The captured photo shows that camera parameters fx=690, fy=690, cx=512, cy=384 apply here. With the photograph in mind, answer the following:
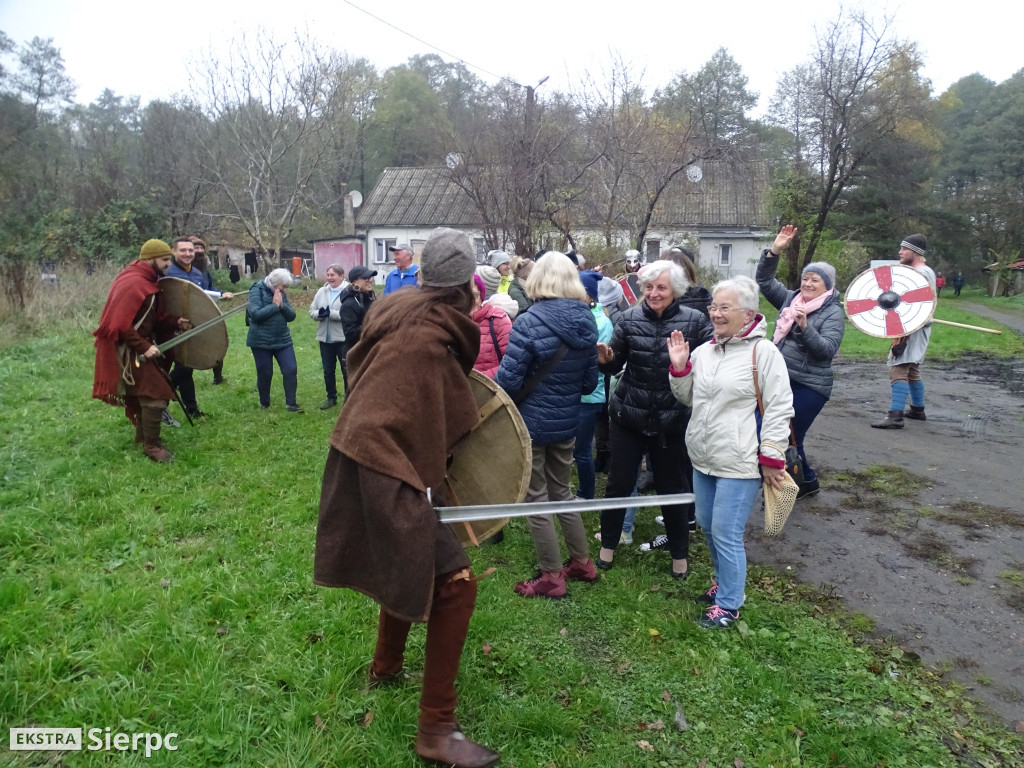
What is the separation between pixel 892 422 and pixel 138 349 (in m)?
8.18

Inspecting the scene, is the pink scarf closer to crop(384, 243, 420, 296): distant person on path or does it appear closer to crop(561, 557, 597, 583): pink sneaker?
crop(561, 557, 597, 583): pink sneaker

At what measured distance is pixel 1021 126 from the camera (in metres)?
43.5

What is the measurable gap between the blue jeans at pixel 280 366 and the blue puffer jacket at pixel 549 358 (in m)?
5.05

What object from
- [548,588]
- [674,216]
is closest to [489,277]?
[548,588]

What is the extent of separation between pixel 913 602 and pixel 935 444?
4.11m

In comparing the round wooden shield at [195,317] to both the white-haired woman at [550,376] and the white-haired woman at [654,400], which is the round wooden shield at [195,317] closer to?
the white-haired woman at [550,376]

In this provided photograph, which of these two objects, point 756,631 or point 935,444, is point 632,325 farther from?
point 935,444

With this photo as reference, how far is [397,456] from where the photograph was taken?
2.48 metres

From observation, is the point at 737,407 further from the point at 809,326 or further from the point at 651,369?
the point at 809,326

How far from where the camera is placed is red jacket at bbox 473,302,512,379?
194 inches

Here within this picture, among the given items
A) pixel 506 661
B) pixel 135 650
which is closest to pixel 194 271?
pixel 135 650

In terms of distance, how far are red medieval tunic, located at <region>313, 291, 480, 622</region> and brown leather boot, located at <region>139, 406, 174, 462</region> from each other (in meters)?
4.33

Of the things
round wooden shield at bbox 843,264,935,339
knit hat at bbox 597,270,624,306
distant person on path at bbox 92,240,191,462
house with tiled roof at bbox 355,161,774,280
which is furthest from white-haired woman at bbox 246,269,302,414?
house with tiled roof at bbox 355,161,774,280

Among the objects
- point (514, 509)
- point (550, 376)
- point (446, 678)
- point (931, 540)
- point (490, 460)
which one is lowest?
point (931, 540)
